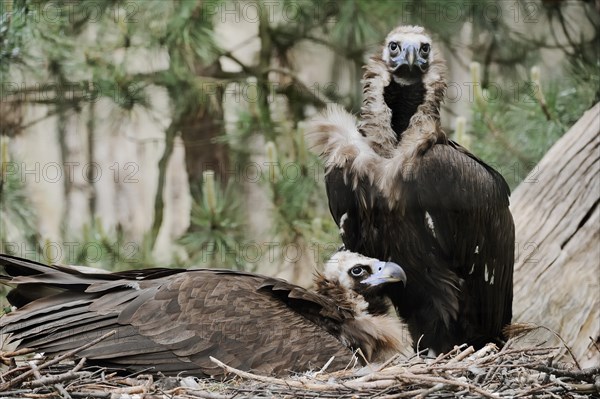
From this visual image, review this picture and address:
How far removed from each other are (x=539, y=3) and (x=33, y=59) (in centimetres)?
242

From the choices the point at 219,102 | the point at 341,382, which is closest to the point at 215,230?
the point at 219,102

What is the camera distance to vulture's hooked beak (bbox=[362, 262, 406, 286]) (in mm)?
3180

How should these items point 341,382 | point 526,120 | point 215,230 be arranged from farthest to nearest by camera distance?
1. point 215,230
2. point 526,120
3. point 341,382

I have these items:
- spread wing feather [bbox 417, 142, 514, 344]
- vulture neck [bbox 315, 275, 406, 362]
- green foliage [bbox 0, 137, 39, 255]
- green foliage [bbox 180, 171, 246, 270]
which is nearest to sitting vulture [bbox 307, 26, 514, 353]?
spread wing feather [bbox 417, 142, 514, 344]

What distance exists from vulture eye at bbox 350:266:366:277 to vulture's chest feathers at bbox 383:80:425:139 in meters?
0.47

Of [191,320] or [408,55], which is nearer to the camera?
[191,320]

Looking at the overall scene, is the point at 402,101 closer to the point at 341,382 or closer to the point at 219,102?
the point at 341,382

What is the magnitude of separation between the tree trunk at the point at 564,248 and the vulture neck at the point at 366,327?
67 cm

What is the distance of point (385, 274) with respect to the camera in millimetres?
3205

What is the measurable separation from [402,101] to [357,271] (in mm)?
601

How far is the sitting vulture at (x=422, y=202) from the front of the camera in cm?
322

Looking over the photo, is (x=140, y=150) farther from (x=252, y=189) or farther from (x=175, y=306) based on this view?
(x=175, y=306)

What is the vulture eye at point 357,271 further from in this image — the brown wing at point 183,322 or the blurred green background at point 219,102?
the blurred green background at point 219,102

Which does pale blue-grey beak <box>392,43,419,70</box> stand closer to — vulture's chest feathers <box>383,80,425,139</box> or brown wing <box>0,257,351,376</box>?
vulture's chest feathers <box>383,80,425,139</box>
